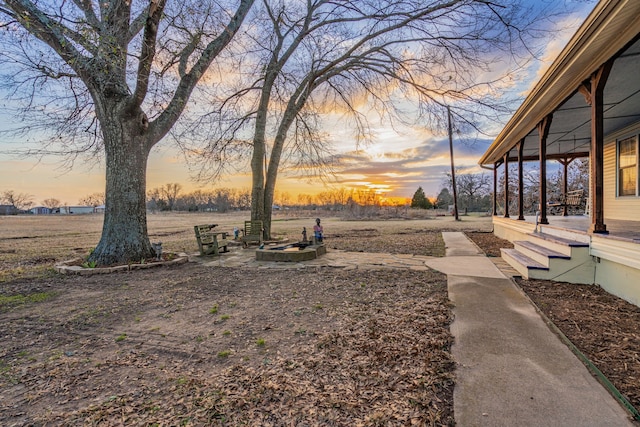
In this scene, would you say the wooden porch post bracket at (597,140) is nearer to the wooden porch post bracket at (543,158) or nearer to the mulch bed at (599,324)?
the mulch bed at (599,324)

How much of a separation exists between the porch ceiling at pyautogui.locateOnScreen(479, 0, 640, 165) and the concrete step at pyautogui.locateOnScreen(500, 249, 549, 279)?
2.89m

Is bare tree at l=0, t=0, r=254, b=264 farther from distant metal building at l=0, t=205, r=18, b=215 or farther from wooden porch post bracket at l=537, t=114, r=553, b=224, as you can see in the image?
distant metal building at l=0, t=205, r=18, b=215

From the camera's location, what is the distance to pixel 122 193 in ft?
21.8

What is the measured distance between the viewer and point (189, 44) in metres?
7.01

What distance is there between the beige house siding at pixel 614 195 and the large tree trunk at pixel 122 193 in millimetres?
11360

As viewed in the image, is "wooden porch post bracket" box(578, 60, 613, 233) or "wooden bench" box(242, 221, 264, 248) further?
"wooden bench" box(242, 221, 264, 248)

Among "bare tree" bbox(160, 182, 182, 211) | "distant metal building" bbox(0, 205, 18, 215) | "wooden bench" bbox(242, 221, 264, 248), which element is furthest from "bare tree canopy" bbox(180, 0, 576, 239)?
"distant metal building" bbox(0, 205, 18, 215)

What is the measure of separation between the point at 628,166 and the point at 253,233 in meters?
10.1

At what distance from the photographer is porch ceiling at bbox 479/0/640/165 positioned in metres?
3.46

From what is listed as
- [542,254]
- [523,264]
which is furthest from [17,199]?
[542,254]

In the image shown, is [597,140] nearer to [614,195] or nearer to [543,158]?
[543,158]

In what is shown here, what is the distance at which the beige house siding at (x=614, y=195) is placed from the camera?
7.39 m

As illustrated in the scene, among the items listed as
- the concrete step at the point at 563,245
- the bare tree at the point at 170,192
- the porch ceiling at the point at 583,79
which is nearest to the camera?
the porch ceiling at the point at 583,79

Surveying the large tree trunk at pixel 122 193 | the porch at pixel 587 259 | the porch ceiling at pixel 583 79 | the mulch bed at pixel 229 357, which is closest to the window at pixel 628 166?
the porch ceiling at pixel 583 79
